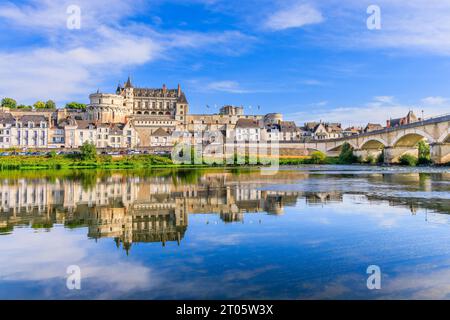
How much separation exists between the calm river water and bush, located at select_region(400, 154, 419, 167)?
4800cm

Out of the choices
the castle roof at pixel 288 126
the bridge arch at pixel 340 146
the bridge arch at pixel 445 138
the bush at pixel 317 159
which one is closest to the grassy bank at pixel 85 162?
the bush at pixel 317 159

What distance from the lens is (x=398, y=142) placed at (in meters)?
66.6

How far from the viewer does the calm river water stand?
7539mm

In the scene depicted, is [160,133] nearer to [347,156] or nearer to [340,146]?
[340,146]

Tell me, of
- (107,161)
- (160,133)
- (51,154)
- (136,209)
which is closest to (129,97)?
(160,133)

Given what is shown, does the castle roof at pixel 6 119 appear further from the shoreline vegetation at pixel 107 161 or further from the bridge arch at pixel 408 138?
the bridge arch at pixel 408 138

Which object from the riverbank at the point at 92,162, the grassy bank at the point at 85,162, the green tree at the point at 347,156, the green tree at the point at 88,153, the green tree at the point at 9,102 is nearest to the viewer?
the grassy bank at the point at 85,162

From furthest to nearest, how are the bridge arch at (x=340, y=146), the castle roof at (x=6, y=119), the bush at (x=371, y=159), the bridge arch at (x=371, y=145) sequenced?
1. the castle roof at (x=6, y=119)
2. the bridge arch at (x=340, y=146)
3. the bridge arch at (x=371, y=145)
4. the bush at (x=371, y=159)

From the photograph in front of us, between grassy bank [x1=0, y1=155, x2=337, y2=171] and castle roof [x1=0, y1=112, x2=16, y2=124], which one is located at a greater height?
castle roof [x1=0, y1=112, x2=16, y2=124]

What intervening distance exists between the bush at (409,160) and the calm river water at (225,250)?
48.0 m

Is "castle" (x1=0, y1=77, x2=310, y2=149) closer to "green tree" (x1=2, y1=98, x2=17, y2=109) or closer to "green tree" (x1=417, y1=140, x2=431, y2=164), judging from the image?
"green tree" (x1=2, y1=98, x2=17, y2=109)

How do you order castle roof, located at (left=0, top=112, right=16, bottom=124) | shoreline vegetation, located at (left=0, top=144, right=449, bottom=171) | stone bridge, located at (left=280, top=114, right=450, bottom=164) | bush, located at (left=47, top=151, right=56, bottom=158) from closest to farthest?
stone bridge, located at (left=280, top=114, right=450, bottom=164) → shoreline vegetation, located at (left=0, top=144, right=449, bottom=171) → bush, located at (left=47, top=151, right=56, bottom=158) → castle roof, located at (left=0, top=112, right=16, bottom=124)

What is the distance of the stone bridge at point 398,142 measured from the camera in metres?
53.8

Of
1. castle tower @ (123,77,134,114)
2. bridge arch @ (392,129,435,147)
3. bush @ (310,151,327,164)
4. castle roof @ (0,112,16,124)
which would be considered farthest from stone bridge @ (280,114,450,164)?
castle roof @ (0,112,16,124)
